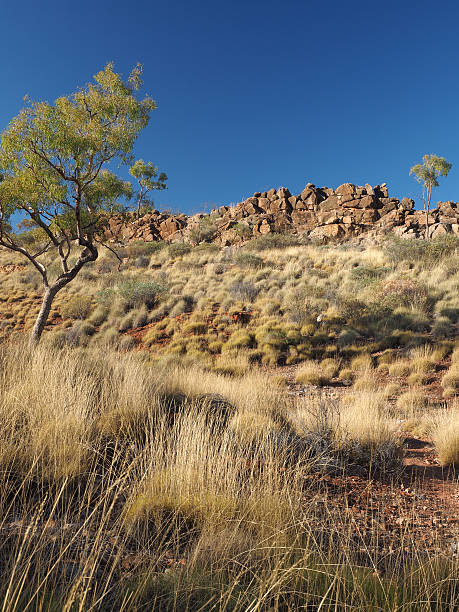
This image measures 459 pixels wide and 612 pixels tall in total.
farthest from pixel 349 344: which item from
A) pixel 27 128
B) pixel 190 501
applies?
pixel 27 128

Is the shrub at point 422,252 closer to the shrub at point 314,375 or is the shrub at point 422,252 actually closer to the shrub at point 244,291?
the shrub at point 244,291

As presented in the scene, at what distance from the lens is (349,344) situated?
12.4 m

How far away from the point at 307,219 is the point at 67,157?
1358 inches

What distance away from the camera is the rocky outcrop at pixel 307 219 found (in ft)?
122

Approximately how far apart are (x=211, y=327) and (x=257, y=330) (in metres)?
2.34

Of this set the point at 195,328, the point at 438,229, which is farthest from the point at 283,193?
the point at 195,328

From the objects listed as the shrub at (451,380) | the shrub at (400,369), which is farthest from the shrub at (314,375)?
the shrub at (451,380)

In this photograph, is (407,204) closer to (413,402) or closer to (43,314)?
(413,402)

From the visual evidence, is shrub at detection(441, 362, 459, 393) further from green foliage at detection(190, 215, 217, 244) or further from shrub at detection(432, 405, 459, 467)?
green foliage at detection(190, 215, 217, 244)

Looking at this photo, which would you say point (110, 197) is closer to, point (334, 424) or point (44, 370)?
point (44, 370)

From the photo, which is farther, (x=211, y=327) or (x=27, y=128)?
(x=211, y=327)

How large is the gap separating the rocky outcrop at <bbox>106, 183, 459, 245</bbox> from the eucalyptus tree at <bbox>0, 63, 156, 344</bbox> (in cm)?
2508

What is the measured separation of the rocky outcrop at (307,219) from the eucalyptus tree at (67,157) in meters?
25.1

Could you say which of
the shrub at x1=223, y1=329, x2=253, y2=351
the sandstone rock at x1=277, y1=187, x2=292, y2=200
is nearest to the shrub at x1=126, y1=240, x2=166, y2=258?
the sandstone rock at x1=277, y1=187, x2=292, y2=200
